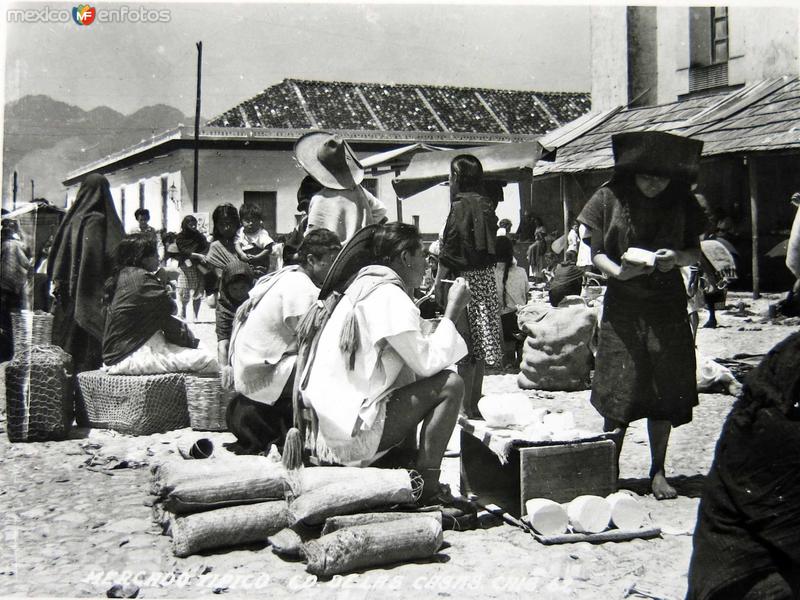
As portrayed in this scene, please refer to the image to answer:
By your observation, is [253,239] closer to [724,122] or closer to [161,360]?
[161,360]

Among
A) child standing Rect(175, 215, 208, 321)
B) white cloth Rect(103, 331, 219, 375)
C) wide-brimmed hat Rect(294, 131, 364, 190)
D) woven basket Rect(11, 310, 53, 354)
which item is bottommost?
white cloth Rect(103, 331, 219, 375)

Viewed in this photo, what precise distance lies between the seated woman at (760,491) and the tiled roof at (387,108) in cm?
509

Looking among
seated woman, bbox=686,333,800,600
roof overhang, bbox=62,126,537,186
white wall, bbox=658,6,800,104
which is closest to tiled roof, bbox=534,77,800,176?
white wall, bbox=658,6,800,104

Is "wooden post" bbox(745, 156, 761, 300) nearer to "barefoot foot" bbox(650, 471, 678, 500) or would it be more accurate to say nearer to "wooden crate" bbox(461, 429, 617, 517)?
"barefoot foot" bbox(650, 471, 678, 500)

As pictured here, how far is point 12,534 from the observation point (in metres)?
3.50

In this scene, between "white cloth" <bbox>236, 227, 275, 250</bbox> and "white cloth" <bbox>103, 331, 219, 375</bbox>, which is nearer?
"white cloth" <bbox>103, 331, 219, 375</bbox>

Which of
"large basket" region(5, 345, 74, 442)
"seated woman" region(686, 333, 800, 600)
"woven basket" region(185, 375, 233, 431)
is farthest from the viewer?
"woven basket" region(185, 375, 233, 431)

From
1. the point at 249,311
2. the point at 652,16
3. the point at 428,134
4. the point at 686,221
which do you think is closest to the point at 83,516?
the point at 249,311

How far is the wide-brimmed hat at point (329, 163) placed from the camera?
5.62 metres

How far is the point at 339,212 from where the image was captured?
18.4 ft

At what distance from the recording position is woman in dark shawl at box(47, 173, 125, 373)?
555 centimetres

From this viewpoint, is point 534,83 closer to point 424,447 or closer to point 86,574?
point 424,447

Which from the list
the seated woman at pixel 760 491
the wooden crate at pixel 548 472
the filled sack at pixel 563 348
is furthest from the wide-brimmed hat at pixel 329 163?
the seated woman at pixel 760 491

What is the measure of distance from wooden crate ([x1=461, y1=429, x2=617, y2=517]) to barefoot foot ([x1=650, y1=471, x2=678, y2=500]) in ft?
1.08
